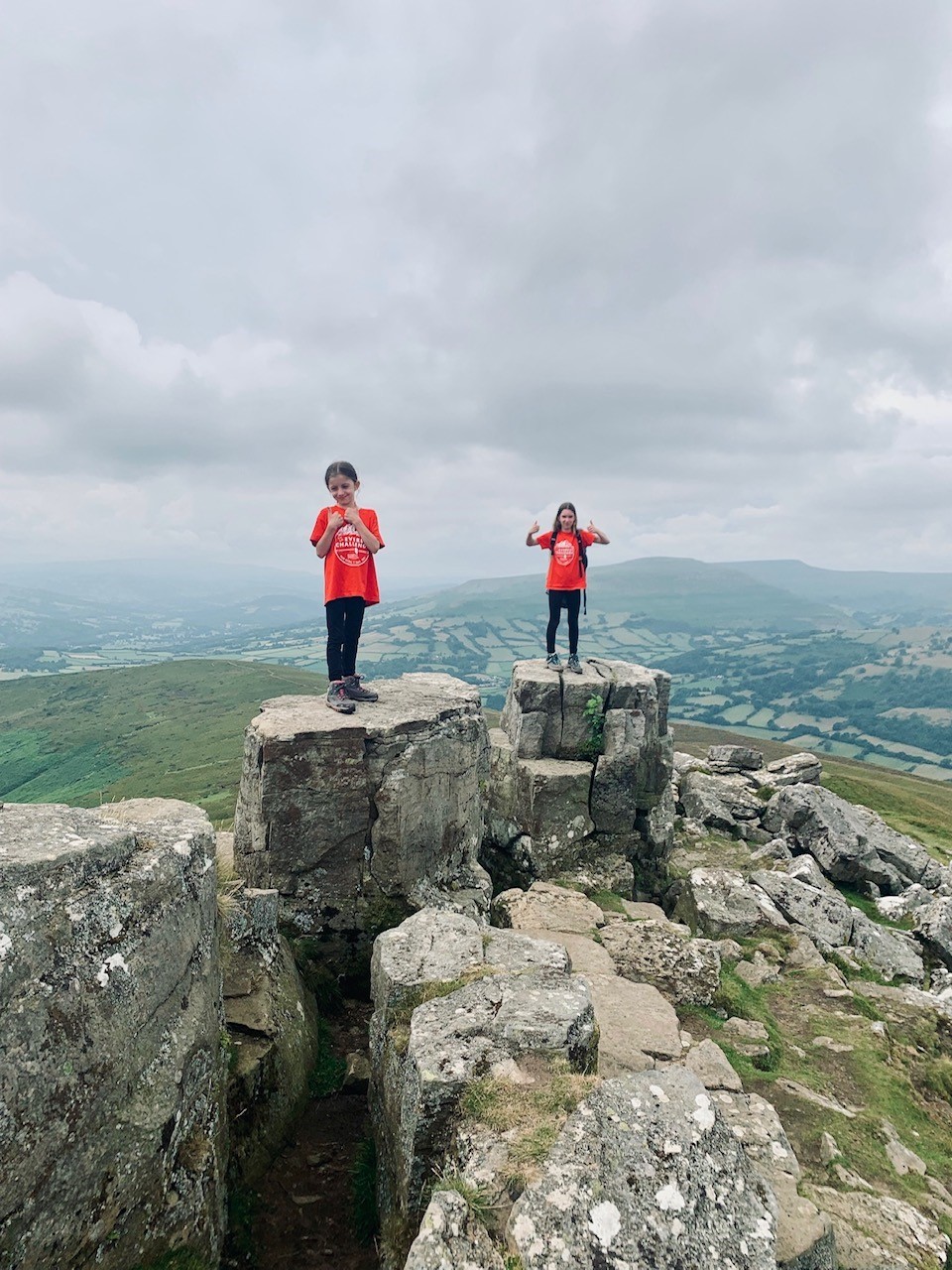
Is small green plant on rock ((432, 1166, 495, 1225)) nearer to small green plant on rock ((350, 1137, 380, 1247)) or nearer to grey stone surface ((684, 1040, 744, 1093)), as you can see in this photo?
small green plant on rock ((350, 1137, 380, 1247))

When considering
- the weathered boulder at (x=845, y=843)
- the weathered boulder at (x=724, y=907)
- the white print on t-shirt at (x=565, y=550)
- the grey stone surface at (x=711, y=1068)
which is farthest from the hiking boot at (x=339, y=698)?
the weathered boulder at (x=845, y=843)

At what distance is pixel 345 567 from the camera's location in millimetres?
13258

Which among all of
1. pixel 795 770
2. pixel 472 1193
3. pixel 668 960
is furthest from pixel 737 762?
pixel 472 1193

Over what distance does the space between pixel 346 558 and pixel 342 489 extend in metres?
1.36

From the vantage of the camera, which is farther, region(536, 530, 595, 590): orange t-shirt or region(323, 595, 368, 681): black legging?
region(536, 530, 595, 590): orange t-shirt

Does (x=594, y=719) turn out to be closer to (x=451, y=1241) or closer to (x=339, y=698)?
(x=339, y=698)

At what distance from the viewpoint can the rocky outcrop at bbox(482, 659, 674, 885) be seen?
749 inches

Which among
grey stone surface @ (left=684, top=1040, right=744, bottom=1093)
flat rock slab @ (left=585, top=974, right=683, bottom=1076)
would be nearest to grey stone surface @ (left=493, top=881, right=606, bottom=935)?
flat rock slab @ (left=585, top=974, right=683, bottom=1076)

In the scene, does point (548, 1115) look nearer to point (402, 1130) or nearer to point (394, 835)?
point (402, 1130)

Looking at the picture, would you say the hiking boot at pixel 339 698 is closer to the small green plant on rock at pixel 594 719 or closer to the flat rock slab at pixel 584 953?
the flat rock slab at pixel 584 953

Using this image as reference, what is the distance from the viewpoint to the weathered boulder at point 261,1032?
8.09 meters

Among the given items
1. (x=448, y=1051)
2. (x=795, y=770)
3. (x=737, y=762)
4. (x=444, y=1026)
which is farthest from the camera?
(x=737, y=762)

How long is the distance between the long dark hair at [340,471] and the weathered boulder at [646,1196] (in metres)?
10.7

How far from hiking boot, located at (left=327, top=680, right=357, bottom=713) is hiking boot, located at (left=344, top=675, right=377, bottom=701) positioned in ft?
0.31
